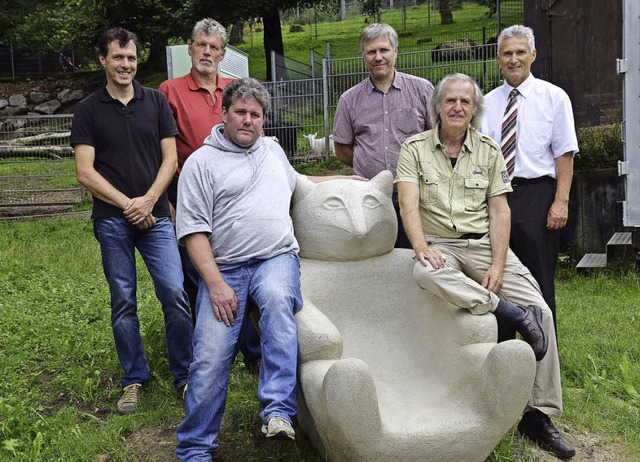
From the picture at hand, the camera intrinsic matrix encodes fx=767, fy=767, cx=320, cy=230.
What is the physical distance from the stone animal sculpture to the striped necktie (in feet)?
2.50

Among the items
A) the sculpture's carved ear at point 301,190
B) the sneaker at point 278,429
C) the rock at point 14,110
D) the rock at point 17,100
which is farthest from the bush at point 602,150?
the rock at point 17,100

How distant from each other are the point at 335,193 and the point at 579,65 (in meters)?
5.10

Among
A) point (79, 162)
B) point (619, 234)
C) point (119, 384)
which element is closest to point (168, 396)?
point (119, 384)

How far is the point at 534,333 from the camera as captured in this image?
12.0 feet

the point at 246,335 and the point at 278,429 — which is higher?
the point at 278,429

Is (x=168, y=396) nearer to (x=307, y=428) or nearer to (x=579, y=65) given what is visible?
(x=307, y=428)

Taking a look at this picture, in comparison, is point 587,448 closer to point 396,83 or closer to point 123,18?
point 396,83

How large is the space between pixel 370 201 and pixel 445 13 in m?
27.7

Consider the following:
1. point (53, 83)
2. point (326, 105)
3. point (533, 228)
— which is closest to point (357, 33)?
point (53, 83)

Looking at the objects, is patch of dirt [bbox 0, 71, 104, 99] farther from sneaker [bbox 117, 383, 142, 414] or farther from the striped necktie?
the striped necktie

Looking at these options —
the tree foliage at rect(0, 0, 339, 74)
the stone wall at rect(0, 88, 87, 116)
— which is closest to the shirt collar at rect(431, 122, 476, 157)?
the tree foliage at rect(0, 0, 339, 74)

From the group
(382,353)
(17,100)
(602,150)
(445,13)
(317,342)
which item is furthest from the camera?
(445,13)

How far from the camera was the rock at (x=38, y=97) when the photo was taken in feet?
68.7

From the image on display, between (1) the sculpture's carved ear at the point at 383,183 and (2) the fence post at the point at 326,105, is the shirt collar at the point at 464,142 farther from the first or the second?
(2) the fence post at the point at 326,105
